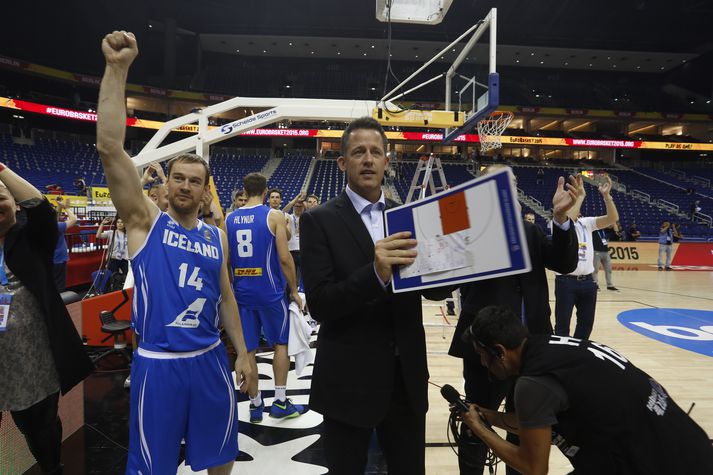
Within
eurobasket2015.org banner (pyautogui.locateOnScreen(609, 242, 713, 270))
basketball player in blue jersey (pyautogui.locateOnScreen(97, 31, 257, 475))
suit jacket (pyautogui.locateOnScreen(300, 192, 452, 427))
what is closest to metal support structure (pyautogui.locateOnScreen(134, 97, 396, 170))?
basketball player in blue jersey (pyautogui.locateOnScreen(97, 31, 257, 475))

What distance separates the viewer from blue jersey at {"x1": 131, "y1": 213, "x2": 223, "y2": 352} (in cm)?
174

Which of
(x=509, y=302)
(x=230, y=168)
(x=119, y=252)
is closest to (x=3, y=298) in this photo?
(x=509, y=302)

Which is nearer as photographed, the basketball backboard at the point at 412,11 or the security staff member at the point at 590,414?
the security staff member at the point at 590,414

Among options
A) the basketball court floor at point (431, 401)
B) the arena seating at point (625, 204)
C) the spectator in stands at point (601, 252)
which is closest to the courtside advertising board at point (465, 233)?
the basketball court floor at point (431, 401)

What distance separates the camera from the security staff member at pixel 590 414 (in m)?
1.43

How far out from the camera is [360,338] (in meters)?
1.40

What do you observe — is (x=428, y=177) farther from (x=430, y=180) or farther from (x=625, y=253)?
(x=625, y=253)

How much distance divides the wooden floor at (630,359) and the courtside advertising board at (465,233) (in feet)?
6.75

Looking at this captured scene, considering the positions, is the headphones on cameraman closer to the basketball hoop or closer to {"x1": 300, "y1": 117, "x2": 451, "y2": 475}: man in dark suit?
{"x1": 300, "y1": 117, "x2": 451, "y2": 475}: man in dark suit

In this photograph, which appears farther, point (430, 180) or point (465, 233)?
point (430, 180)

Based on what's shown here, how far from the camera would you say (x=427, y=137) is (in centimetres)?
2627

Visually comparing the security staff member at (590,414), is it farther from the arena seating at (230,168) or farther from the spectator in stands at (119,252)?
the arena seating at (230,168)

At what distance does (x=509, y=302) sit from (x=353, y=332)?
1.23 metres

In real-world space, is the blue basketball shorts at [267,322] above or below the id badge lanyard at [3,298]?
below
